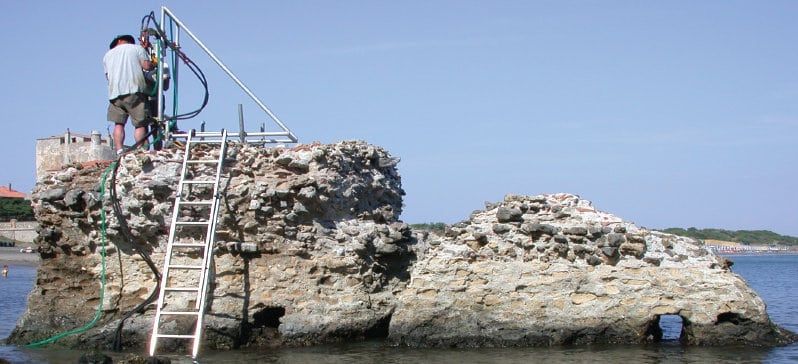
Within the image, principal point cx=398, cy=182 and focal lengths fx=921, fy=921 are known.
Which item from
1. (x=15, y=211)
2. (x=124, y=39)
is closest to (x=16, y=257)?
(x=15, y=211)

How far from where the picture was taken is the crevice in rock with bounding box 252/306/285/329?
1311 centimetres

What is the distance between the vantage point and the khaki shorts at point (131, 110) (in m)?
14.0

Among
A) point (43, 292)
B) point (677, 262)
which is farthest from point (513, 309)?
point (43, 292)

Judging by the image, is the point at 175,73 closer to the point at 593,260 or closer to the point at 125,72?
the point at 125,72

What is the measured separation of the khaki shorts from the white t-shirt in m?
0.10

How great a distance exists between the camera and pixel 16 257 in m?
58.1

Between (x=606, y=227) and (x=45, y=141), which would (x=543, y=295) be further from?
(x=45, y=141)

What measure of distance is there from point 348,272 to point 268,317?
132 cm

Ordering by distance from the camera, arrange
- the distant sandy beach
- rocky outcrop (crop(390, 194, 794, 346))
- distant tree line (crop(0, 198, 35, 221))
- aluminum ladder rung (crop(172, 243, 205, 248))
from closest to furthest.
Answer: aluminum ladder rung (crop(172, 243, 205, 248))
rocky outcrop (crop(390, 194, 794, 346))
the distant sandy beach
distant tree line (crop(0, 198, 35, 221))

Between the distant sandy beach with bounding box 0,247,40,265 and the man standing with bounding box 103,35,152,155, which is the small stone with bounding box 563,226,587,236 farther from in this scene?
the distant sandy beach with bounding box 0,247,40,265

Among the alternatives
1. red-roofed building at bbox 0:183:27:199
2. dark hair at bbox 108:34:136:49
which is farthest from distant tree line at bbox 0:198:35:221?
dark hair at bbox 108:34:136:49

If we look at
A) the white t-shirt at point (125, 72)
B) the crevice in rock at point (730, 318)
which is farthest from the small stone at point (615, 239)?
the white t-shirt at point (125, 72)

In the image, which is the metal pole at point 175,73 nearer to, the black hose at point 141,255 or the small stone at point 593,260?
the black hose at point 141,255

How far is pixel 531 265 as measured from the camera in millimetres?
13086
